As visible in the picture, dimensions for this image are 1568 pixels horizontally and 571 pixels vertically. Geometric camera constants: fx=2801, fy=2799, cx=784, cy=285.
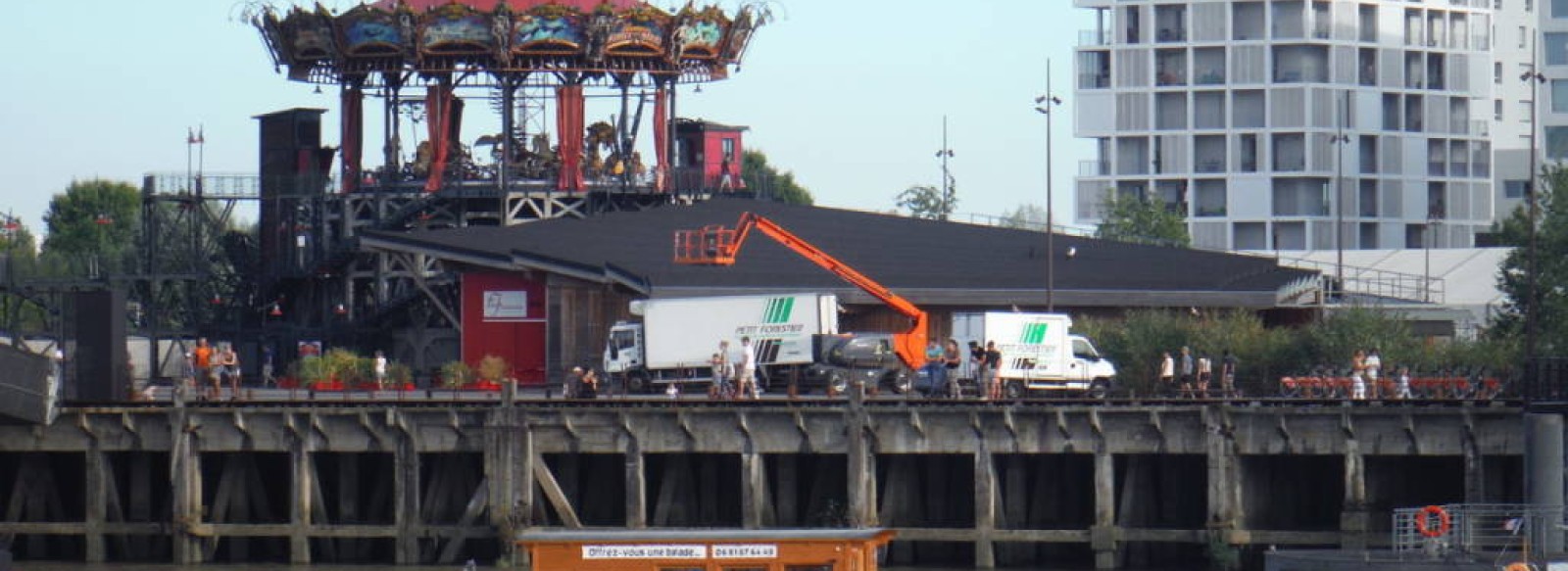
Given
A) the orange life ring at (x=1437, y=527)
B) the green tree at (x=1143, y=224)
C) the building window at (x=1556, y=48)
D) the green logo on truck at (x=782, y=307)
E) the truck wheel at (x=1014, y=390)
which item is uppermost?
the building window at (x=1556, y=48)

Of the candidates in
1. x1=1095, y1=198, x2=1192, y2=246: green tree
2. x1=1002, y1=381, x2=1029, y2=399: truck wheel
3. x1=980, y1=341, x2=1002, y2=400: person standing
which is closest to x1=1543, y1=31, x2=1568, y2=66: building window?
x1=1095, y1=198, x2=1192, y2=246: green tree

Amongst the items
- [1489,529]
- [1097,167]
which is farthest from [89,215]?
[1489,529]

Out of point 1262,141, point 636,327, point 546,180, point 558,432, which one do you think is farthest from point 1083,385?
point 1262,141

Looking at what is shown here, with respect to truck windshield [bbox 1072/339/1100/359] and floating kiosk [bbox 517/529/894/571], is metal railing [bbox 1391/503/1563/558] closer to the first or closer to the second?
floating kiosk [bbox 517/529/894/571]

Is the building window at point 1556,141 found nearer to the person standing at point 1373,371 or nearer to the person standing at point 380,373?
the person standing at point 1373,371

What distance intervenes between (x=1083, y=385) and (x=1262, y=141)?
8372cm

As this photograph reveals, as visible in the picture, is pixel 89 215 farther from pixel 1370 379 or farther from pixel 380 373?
pixel 1370 379

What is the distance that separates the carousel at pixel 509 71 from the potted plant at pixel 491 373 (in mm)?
17474

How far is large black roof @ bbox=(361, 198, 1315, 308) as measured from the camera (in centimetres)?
7881

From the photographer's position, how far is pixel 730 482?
6222 cm

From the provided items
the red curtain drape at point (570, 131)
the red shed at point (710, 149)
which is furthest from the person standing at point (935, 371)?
the red shed at point (710, 149)

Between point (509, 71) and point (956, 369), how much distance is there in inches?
1132

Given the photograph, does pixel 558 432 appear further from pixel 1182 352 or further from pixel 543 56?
pixel 543 56

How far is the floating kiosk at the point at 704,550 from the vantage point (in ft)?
129
